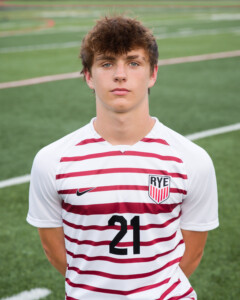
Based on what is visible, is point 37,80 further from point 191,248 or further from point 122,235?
point 122,235

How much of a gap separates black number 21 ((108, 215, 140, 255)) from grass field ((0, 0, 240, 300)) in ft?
3.27

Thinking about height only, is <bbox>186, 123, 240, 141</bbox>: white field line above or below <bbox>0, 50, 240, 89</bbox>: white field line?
above

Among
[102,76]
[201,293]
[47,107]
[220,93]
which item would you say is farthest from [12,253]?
[220,93]

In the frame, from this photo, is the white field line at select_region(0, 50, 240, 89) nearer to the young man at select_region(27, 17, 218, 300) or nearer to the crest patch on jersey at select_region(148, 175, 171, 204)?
the young man at select_region(27, 17, 218, 300)

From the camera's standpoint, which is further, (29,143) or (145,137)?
(29,143)

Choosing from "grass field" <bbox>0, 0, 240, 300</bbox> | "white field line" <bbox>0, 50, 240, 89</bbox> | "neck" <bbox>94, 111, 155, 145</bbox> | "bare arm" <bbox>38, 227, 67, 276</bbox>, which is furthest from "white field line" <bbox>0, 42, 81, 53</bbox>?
"neck" <bbox>94, 111, 155, 145</bbox>

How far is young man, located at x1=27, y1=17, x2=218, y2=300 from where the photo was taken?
2.53m

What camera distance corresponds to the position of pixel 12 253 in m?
5.13

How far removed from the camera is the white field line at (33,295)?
4.35 meters

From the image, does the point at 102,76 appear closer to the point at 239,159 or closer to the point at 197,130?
the point at 239,159

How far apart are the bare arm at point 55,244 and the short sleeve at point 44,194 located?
0.05 meters

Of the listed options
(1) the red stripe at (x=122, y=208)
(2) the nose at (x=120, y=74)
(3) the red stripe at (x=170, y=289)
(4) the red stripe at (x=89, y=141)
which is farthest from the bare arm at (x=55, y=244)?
(2) the nose at (x=120, y=74)

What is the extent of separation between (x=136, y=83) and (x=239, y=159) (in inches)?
210

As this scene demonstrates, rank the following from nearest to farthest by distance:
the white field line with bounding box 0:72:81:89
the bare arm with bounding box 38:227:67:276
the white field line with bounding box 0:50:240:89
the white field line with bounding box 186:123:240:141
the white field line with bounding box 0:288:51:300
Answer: the bare arm with bounding box 38:227:67:276 → the white field line with bounding box 0:288:51:300 → the white field line with bounding box 186:123:240:141 → the white field line with bounding box 0:72:81:89 → the white field line with bounding box 0:50:240:89
